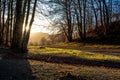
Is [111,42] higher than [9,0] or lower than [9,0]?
lower

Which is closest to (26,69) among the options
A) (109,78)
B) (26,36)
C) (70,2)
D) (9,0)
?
(109,78)

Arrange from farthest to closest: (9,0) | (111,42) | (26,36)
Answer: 1. (111,42)
2. (9,0)
3. (26,36)

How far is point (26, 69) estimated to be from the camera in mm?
12039

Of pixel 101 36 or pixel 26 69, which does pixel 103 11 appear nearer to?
pixel 101 36

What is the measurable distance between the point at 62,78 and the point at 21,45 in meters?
12.6

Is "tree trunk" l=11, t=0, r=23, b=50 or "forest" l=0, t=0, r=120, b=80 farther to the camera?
"tree trunk" l=11, t=0, r=23, b=50

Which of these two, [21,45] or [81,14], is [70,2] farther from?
[21,45]

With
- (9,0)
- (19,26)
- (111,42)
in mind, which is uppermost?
(9,0)

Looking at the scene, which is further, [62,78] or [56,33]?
[56,33]

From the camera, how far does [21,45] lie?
22.7 metres

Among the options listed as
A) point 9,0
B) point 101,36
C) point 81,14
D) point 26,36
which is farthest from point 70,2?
point 26,36

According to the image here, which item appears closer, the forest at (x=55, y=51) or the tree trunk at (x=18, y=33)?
the forest at (x=55, y=51)

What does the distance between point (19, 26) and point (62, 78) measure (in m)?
12.6

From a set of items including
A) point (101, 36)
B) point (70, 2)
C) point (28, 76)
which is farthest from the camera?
point (70, 2)
